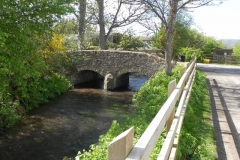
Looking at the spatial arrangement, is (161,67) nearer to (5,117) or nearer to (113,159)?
(5,117)

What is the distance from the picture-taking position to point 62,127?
10.7 meters

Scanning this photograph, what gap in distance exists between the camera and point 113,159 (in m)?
1.58

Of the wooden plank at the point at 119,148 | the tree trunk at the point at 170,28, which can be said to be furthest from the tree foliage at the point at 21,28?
the tree trunk at the point at 170,28

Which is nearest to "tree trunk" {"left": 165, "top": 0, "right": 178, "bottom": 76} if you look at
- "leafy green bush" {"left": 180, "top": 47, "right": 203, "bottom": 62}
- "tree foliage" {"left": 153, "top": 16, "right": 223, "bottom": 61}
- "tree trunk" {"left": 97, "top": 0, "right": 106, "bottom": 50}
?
"tree foliage" {"left": 153, "top": 16, "right": 223, "bottom": 61}

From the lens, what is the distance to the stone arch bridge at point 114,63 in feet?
63.5

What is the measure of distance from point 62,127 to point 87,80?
13248 millimetres

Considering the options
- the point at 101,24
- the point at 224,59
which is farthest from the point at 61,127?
the point at 224,59

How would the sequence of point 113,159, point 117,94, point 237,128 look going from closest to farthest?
point 113,159 < point 237,128 < point 117,94

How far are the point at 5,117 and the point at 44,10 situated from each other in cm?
487

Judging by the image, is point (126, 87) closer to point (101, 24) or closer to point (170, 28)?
point (101, 24)

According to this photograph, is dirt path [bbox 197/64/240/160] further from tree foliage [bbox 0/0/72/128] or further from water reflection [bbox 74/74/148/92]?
water reflection [bbox 74/74/148/92]

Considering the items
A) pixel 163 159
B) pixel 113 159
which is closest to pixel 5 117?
pixel 163 159

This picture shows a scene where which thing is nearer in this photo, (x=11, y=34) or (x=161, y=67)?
(x=11, y=34)

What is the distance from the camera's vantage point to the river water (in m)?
8.44
